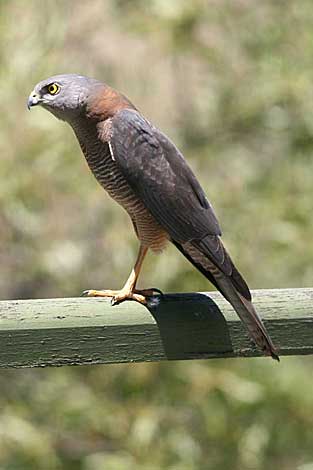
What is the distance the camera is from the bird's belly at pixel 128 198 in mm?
2436

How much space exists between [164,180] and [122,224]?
2.20 m

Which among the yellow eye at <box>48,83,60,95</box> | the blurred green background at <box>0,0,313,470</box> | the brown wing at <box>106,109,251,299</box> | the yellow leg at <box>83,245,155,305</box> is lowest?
the blurred green background at <box>0,0,313,470</box>

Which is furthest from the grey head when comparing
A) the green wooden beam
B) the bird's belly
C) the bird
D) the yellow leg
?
the green wooden beam

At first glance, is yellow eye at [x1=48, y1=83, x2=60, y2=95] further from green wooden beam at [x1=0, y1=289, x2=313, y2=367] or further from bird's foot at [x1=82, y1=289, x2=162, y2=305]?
green wooden beam at [x1=0, y1=289, x2=313, y2=367]

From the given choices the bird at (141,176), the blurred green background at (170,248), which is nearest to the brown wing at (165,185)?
the bird at (141,176)

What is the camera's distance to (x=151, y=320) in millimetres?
2061

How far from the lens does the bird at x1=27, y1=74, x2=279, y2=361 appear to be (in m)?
2.32

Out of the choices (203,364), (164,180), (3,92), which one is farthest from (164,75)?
(164,180)

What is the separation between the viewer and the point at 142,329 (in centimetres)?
205

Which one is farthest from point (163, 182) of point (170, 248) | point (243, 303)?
point (170, 248)

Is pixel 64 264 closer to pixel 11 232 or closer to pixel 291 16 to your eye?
pixel 11 232

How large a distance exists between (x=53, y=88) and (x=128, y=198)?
1.05ft

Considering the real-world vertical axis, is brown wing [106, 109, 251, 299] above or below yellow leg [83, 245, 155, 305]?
above

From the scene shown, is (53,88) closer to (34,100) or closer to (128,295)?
(34,100)
